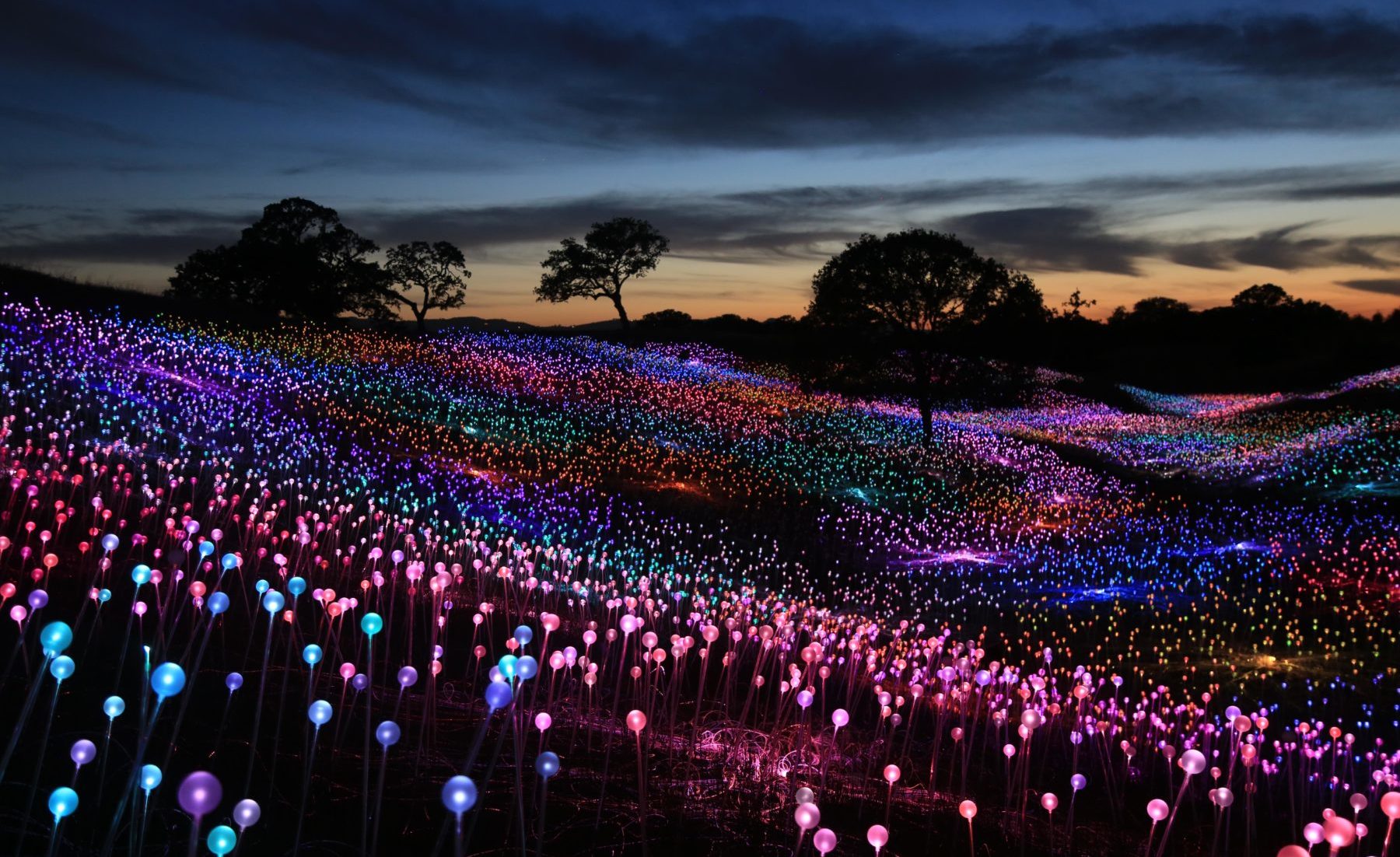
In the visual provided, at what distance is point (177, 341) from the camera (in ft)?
82.6

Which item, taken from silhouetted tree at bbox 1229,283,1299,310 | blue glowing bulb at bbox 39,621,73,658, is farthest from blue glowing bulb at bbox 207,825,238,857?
silhouetted tree at bbox 1229,283,1299,310

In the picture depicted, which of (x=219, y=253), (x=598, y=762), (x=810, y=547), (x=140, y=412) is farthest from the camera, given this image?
(x=219, y=253)

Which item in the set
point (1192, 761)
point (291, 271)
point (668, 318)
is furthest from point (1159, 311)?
point (1192, 761)

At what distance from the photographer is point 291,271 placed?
45.4m

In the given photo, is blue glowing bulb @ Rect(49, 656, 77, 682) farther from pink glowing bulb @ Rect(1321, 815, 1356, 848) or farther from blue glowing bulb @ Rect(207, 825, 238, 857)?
pink glowing bulb @ Rect(1321, 815, 1356, 848)

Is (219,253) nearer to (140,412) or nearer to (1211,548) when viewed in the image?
(140,412)

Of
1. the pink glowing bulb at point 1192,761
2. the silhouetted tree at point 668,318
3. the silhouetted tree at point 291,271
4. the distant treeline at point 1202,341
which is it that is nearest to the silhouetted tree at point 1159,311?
the distant treeline at point 1202,341

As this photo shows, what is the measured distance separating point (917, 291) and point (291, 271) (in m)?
32.5

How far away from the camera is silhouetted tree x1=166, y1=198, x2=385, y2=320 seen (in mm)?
45500

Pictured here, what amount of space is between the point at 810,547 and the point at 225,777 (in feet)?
44.3

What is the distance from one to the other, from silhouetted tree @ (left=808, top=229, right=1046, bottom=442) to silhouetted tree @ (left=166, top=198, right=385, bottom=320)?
28.8 meters

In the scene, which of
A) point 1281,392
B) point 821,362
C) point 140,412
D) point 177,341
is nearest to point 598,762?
point 140,412

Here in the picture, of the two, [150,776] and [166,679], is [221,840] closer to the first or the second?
[166,679]

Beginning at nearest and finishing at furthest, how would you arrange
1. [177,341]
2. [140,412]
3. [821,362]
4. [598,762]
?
[598,762], [140,412], [177,341], [821,362]
